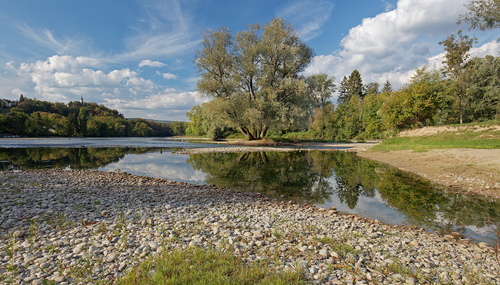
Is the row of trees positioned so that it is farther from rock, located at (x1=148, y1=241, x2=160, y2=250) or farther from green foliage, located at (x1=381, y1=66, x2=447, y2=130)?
rock, located at (x1=148, y1=241, x2=160, y2=250)

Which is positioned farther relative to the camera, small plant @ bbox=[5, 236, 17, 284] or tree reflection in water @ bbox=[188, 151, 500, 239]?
tree reflection in water @ bbox=[188, 151, 500, 239]

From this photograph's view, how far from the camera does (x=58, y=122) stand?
7881cm

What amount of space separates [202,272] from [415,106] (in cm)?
3477

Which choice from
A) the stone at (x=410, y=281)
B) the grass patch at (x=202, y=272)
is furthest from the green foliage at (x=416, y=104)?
the grass patch at (x=202, y=272)

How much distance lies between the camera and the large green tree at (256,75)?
1264 inches

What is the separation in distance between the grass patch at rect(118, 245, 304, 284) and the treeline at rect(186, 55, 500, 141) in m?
31.7

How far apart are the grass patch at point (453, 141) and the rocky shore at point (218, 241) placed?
1739 centimetres

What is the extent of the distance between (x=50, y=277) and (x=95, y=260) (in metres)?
0.59

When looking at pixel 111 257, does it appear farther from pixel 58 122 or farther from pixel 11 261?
pixel 58 122

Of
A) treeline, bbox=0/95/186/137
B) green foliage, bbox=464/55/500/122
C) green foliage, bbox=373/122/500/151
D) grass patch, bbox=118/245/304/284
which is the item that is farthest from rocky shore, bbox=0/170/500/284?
treeline, bbox=0/95/186/137

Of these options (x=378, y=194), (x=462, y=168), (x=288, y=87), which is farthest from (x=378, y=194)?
(x=288, y=87)

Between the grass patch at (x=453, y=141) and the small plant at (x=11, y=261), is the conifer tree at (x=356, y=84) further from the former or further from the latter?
the small plant at (x=11, y=261)

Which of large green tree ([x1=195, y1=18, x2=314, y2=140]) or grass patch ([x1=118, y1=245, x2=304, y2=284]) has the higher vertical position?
large green tree ([x1=195, y1=18, x2=314, y2=140])

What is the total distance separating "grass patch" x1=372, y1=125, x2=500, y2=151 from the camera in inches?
665
